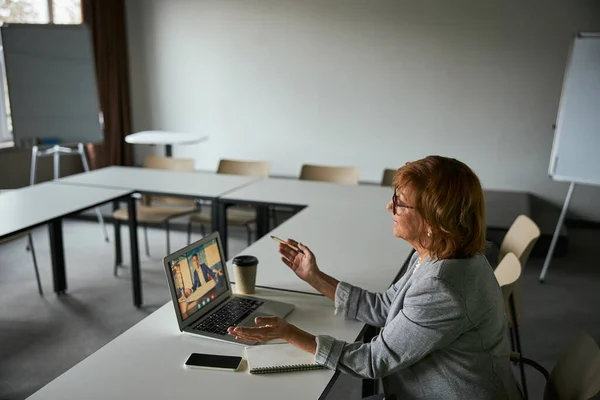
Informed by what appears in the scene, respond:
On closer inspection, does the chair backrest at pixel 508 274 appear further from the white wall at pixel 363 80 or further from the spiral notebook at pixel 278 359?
the white wall at pixel 363 80

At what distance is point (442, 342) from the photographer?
4.54ft

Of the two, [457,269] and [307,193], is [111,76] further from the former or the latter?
[457,269]

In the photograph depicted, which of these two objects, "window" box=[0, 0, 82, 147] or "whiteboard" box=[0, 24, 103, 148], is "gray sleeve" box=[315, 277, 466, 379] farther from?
"window" box=[0, 0, 82, 147]

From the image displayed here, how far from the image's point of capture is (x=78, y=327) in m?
3.39

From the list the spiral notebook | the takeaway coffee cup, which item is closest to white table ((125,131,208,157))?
the takeaway coffee cup

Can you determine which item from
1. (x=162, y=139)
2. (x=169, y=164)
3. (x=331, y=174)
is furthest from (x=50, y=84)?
(x=331, y=174)

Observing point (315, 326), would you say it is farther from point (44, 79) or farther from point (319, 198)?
point (44, 79)

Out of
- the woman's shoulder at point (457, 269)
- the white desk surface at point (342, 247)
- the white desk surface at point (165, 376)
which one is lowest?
the white desk surface at point (342, 247)

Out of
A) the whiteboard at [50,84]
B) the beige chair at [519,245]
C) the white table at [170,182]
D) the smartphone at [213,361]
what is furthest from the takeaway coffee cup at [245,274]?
the whiteboard at [50,84]

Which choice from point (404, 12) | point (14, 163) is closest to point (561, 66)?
point (404, 12)

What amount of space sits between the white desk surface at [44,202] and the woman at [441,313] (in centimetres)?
186

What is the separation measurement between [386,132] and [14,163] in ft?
12.0

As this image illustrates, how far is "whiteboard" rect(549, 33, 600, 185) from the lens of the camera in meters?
3.99

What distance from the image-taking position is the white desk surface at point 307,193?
3.45 m
